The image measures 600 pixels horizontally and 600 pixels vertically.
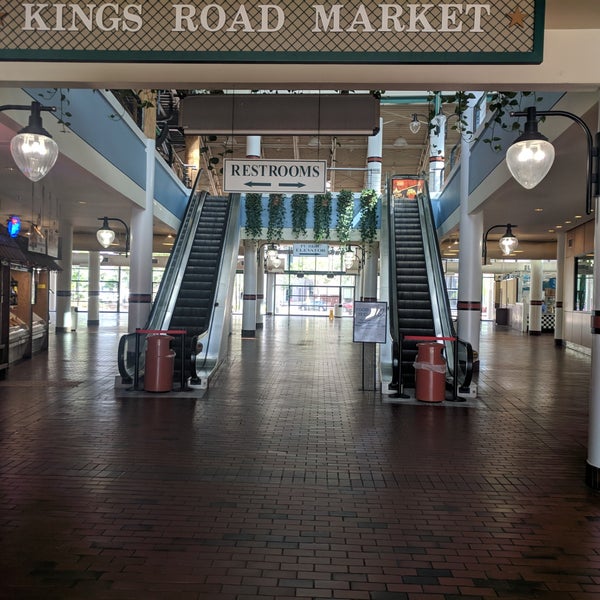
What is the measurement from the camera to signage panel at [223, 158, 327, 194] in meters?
5.45

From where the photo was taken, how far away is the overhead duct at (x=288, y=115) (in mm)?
5145

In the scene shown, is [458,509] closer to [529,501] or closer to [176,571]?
[529,501]

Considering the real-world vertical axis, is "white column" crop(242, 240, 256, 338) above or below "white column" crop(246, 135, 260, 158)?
below

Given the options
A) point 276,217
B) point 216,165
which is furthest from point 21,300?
point 276,217

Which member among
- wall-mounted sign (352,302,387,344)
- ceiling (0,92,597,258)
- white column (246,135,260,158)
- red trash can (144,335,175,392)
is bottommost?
red trash can (144,335,175,392)

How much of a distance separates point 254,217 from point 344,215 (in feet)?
8.29

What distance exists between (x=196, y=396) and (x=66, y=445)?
106 inches

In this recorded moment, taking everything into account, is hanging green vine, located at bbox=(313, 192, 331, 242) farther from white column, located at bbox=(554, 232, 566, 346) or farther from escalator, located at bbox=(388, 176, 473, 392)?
white column, located at bbox=(554, 232, 566, 346)

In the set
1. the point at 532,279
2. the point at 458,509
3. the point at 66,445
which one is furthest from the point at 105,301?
the point at 458,509

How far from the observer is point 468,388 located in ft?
27.8

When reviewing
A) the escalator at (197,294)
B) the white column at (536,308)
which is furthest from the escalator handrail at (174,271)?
the white column at (536,308)

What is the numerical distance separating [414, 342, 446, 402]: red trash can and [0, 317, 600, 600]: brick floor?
223 mm

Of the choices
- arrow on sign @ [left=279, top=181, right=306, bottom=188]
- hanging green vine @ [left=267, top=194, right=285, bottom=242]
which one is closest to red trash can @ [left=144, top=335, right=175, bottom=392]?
arrow on sign @ [left=279, top=181, right=306, bottom=188]

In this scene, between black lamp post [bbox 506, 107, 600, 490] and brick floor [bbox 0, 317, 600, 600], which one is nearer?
brick floor [bbox 0, 317, 600, 600]
